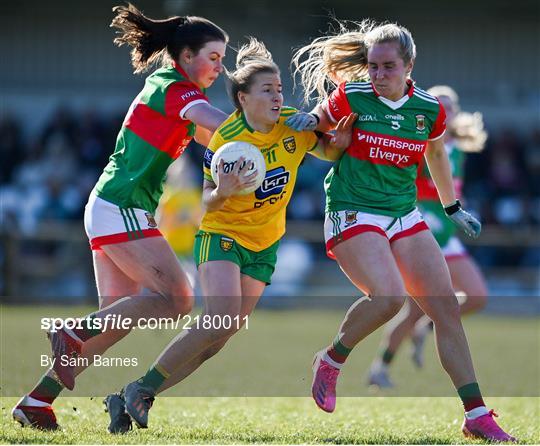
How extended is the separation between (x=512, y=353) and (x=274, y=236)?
20.1ft

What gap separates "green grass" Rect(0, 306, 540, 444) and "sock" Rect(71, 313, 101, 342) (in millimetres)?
502

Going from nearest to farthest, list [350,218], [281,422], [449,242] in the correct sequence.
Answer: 1. [350,218]
2. [281,422]
3. [449,242]

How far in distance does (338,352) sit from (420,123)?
1342 millimetres

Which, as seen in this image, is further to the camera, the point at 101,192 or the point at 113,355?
the point at 113,355

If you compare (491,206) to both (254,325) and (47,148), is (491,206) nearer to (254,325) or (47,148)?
(254,325)

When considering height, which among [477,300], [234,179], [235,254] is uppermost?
[234,179]

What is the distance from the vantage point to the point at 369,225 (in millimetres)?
5711

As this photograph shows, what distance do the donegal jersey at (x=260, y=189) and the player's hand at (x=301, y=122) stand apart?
0.12 metres

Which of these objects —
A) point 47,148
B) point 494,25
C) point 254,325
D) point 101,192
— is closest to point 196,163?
point 47,148

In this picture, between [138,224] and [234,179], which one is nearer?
[234,179]

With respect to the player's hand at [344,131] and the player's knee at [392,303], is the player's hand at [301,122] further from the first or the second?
the player's knee at [392,303]

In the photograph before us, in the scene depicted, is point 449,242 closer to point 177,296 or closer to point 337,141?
point 337,141

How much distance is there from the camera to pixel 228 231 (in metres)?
5.68
